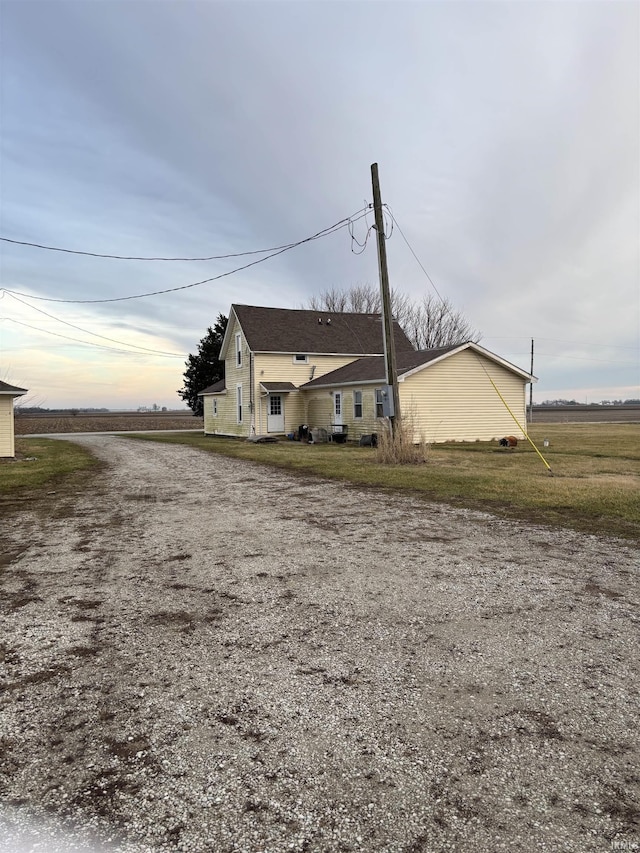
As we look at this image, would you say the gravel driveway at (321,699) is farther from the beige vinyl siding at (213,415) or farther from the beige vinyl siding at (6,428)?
the beige vinyl siding at (213,415)

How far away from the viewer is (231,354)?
31.4 metres

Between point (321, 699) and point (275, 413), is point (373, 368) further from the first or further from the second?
point (321, 699)

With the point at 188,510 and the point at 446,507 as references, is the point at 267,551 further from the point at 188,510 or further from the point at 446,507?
the point at 446,507

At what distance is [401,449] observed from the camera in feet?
50.4

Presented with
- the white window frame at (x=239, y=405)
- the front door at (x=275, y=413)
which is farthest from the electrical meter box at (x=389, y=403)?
the white window frame at (x=239, y=405)

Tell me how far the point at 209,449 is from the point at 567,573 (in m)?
18.2

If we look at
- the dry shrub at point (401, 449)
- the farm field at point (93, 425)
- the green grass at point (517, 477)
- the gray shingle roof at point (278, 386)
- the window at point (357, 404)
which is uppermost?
the gray shingle roof at point (278, 386)

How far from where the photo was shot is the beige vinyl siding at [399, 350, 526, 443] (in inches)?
898

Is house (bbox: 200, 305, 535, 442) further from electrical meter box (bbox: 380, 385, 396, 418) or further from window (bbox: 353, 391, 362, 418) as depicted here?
electrical meter box (bbox: 380, 385, 396, 418)

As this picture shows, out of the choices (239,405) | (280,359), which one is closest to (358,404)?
(280,359)

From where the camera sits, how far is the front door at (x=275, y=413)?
28766 millimetres

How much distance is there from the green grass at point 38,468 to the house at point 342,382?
10.3 metres

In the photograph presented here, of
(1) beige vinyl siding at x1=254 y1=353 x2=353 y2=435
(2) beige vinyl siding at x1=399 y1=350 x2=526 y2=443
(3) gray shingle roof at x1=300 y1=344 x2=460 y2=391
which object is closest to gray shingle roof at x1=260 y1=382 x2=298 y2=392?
(1) beige vinyl siding at x1=254 y1=353 x2=353 y2=435

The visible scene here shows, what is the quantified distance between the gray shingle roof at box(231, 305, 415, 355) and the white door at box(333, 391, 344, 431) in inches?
160
